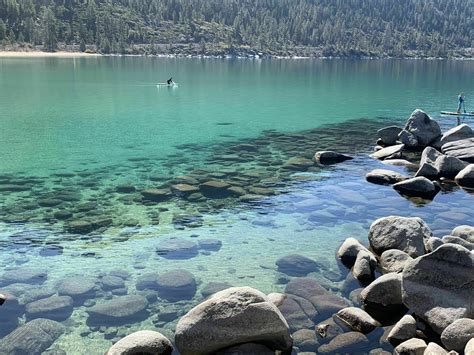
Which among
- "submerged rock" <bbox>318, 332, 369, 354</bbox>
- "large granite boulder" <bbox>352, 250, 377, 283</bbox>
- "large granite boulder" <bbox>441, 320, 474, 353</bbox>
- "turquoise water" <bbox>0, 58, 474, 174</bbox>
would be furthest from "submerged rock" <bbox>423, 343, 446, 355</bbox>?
"turquoise water" <bbox>0, 58, 474, 174</bbox>

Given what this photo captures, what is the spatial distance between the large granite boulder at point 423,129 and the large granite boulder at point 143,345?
37.3 m

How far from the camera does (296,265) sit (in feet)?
70.2

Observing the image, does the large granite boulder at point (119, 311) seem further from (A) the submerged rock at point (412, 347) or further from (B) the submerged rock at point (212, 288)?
(A) the submerged rock at point (412, 347)

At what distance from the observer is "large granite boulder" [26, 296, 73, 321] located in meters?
16.9

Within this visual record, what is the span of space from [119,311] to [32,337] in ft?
9.61

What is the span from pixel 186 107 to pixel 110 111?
12.9m

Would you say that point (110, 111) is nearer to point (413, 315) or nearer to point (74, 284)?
point (74, 284)

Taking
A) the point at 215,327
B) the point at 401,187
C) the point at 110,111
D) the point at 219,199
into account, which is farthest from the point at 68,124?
the point at 215,327

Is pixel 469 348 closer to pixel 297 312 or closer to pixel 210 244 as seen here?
pixel 297 312

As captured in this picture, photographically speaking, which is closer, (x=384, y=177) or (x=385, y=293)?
(x=385, y=293)

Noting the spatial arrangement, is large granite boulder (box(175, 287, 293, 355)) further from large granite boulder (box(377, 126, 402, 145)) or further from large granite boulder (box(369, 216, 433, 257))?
large granite boulder (box(377, 126, 402, 145))

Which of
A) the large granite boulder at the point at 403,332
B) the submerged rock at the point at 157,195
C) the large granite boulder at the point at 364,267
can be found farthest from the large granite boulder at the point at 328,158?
the large granite boulder at the point at 403,332

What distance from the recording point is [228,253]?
2272 cm

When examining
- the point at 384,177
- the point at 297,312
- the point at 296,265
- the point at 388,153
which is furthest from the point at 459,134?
the point at 297,312
